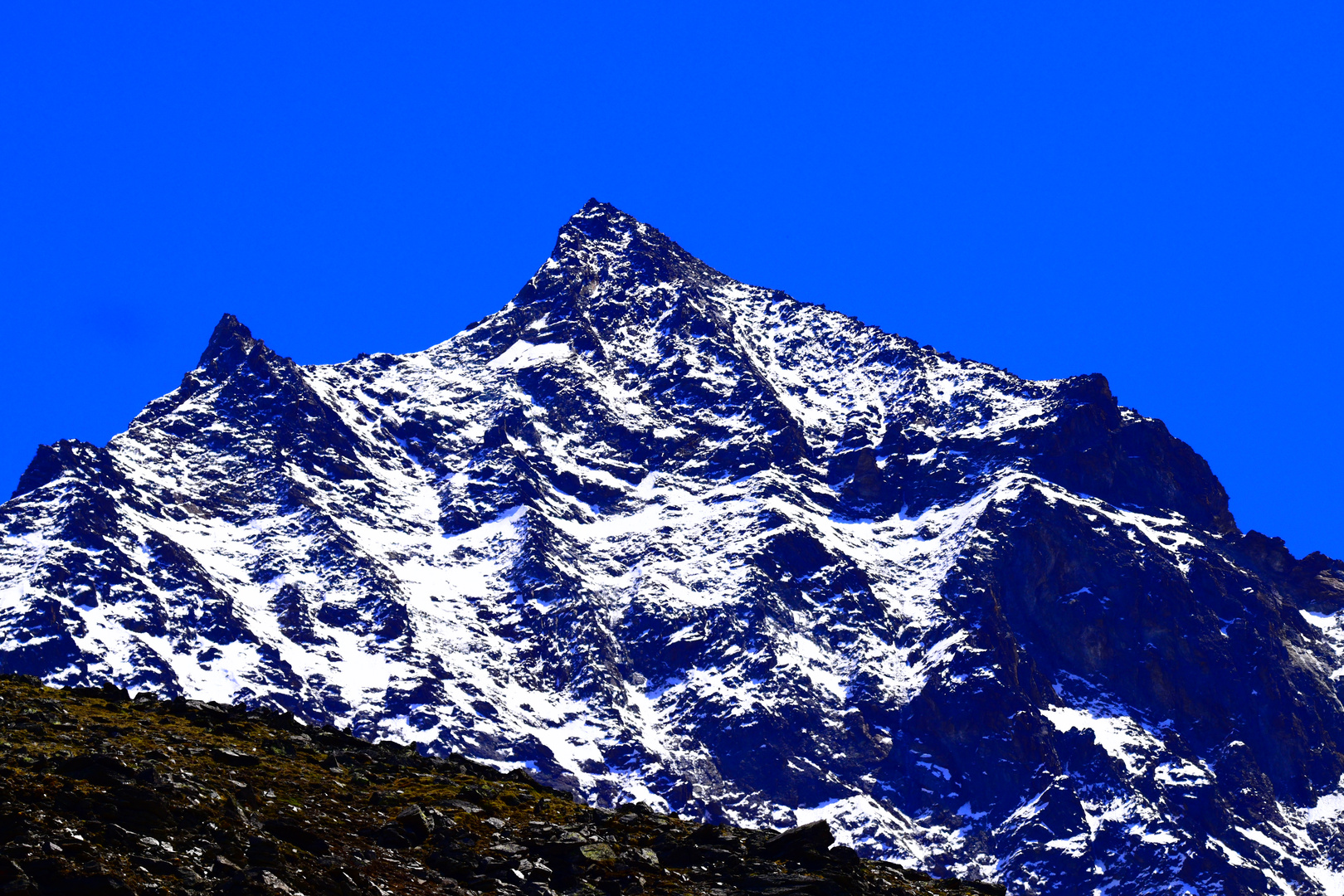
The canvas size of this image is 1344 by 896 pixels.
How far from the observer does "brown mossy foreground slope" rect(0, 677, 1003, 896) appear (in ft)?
138

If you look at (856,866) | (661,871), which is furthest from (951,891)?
(661,871)

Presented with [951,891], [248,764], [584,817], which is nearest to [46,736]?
[248,764]

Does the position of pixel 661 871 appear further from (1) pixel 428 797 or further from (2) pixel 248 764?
(2) pixel 248 764

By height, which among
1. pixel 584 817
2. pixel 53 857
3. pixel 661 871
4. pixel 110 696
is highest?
pixel 110 696

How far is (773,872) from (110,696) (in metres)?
27.7

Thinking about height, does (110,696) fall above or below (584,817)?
above

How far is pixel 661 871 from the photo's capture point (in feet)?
164

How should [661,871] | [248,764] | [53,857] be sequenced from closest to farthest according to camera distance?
1. [53,857]
2. [661,871]
3. [248,764]

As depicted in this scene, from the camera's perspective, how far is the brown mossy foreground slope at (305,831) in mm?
42062

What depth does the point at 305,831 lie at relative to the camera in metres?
46.1

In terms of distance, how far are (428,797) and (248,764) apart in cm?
540

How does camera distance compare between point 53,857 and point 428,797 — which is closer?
point 53,857

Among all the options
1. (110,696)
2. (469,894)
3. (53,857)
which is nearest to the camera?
(53,857)

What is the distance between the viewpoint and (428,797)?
5397cm
